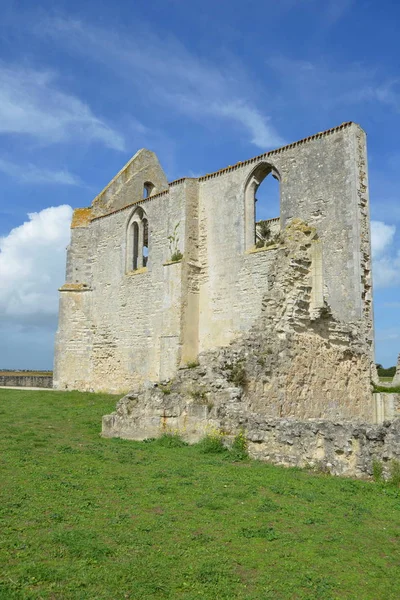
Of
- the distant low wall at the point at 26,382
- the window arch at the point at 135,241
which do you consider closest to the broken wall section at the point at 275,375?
the window arch at the point at 135,241

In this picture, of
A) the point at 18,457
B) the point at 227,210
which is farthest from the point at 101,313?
the point at 18,457

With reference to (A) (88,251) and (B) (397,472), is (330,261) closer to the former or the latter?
(B) (397,472)

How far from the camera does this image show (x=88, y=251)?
26.1 metres

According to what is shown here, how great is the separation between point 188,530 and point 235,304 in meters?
14.7

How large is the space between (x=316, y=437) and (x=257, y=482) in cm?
128

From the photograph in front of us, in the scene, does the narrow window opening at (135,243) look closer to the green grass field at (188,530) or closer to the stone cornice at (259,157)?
the stone cornice at (259,157)

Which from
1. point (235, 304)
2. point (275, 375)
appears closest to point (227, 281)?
point (235, 304)

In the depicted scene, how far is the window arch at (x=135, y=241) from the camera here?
24.0 m

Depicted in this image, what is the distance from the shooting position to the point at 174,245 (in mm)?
21250

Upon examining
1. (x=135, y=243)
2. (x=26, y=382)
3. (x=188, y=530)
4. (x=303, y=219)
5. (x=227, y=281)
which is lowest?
(x=188, y=530)

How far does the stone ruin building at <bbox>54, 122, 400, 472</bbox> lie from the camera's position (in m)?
9.80

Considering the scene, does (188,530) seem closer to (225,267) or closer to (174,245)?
(225,267)

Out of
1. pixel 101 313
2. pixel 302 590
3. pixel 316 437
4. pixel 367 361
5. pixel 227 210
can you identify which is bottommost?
pixel 302 590

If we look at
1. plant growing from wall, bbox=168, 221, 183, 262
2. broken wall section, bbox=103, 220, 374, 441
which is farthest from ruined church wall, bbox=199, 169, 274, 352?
broken wall section, bbox=103, 220, 374, 441
